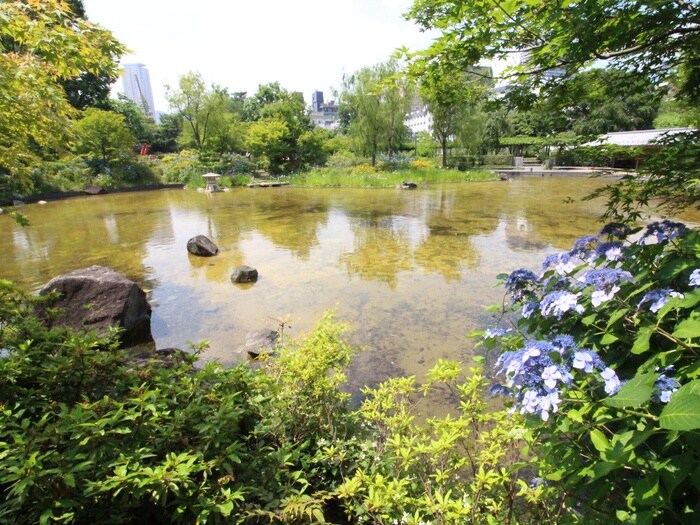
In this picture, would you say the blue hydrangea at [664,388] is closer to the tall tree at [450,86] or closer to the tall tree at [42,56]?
the tall tree at [450,86]

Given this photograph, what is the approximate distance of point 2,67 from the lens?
294 centimetres

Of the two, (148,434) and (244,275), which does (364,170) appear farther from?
(148,434)

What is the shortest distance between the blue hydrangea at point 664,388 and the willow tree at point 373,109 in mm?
24852

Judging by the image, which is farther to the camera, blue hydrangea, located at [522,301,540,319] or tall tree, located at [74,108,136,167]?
tall tree, located at [74,108,136,167]

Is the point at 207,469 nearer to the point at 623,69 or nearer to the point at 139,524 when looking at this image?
the point at 139,524

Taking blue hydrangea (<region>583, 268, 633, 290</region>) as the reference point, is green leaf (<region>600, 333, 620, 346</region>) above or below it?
below

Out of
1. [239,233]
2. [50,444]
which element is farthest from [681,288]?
[239,233]

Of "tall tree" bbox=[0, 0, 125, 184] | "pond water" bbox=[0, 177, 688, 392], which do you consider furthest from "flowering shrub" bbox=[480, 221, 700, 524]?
"tall tree" bbox=[0, 0, 125, 184]

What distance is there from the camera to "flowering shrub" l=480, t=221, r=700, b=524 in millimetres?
961

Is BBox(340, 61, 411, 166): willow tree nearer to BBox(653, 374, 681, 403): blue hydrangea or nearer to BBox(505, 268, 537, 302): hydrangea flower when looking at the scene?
BBox(505, 268, 537, 302): hydrangea flower

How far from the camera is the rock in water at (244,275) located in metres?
6.50

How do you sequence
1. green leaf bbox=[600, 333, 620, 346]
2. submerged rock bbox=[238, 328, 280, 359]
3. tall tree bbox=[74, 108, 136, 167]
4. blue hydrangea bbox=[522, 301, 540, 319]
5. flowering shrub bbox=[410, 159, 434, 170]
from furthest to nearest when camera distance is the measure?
flowering shrub bbox=[410, 159, 434, 170], tall tree bbox=[74, 108, 136, 167], submerged rock bbox=[238, 328, 280, 359], blue hydrangea bbox=[522, 301, 540, 319], green leaf bbox=[600, 333, 620, 346]

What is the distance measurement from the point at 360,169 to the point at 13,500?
2434cm

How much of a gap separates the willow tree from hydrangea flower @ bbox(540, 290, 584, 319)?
80.1 ft
